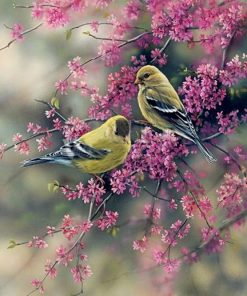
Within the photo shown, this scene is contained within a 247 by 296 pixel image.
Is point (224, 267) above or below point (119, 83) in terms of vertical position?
below

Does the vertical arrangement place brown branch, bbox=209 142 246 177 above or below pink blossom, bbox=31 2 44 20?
below

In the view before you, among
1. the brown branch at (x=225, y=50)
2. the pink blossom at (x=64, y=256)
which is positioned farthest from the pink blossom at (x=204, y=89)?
the pink blossom at (x=64, y=256)

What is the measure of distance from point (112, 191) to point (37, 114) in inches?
11.8

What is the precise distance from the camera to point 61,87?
171 centimetres

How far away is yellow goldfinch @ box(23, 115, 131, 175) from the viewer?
1.67m

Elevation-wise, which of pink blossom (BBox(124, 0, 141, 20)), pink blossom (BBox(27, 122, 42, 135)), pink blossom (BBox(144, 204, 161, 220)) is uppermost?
pink blossom (BBox(124, 0, 141, 20))

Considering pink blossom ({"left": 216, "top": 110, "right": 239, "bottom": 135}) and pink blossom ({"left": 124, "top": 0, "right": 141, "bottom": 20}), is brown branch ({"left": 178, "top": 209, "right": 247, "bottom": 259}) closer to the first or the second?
pink blossom ({"left": 216, "top": 110, "right": 239, "bottom": 135})

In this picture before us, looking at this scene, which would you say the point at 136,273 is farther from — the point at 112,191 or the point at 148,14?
the point at 148,14

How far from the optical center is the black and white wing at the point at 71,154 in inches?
66.0

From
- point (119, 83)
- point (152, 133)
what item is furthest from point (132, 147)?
point (119, 83)

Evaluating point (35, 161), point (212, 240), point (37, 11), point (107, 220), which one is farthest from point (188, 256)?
point (37, 11)

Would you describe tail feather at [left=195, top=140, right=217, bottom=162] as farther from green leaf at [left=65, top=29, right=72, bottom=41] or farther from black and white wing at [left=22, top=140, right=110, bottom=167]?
green leaf at [left=65, top=29, right=72, bottom=41]

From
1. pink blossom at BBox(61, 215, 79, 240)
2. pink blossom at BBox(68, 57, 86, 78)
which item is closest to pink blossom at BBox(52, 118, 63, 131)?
pink blossom at BBox(68, 57, 86, 78)

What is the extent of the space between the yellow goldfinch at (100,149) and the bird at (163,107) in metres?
0.08
